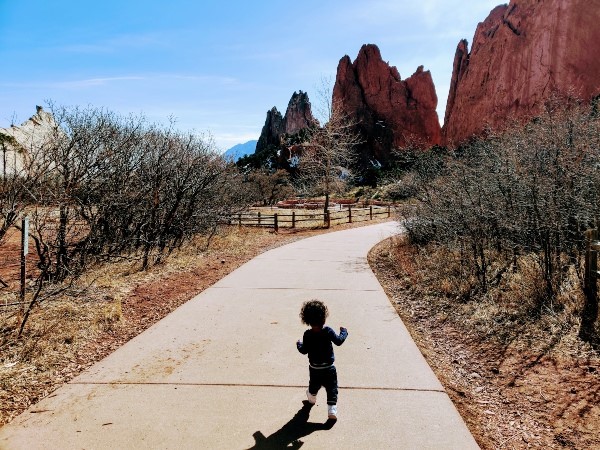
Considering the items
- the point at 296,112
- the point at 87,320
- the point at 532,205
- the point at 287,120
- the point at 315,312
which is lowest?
the point at 87,320

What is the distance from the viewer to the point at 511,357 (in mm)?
4789

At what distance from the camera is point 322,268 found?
10070 millimetres

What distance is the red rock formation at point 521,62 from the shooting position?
58.8m

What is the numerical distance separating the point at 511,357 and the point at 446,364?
2.45ft

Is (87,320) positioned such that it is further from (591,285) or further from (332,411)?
(591,285)

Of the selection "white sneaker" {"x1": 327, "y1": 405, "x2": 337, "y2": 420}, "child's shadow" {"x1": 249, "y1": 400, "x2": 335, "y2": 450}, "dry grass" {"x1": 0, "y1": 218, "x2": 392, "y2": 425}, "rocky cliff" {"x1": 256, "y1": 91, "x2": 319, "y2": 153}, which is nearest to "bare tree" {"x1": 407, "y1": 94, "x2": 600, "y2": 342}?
"white sneaker" {"x1": 327, "y1": 405, "x2": 337, "y2": 420}

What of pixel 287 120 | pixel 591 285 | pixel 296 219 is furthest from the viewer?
pixel 287 120

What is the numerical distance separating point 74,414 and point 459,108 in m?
84.6

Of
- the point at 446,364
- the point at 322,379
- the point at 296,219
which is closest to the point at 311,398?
the point at 322,379

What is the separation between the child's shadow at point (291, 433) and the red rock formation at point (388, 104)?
8785 centimetres

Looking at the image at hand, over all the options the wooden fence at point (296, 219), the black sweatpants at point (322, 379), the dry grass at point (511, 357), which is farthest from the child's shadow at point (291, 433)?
the wooden fence at point (296, 219)

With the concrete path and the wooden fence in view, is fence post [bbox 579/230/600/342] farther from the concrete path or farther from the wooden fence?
the wooden fence

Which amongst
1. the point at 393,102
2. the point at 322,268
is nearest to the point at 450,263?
the point at 322,268

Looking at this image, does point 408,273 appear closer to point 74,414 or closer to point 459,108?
point 74,414
